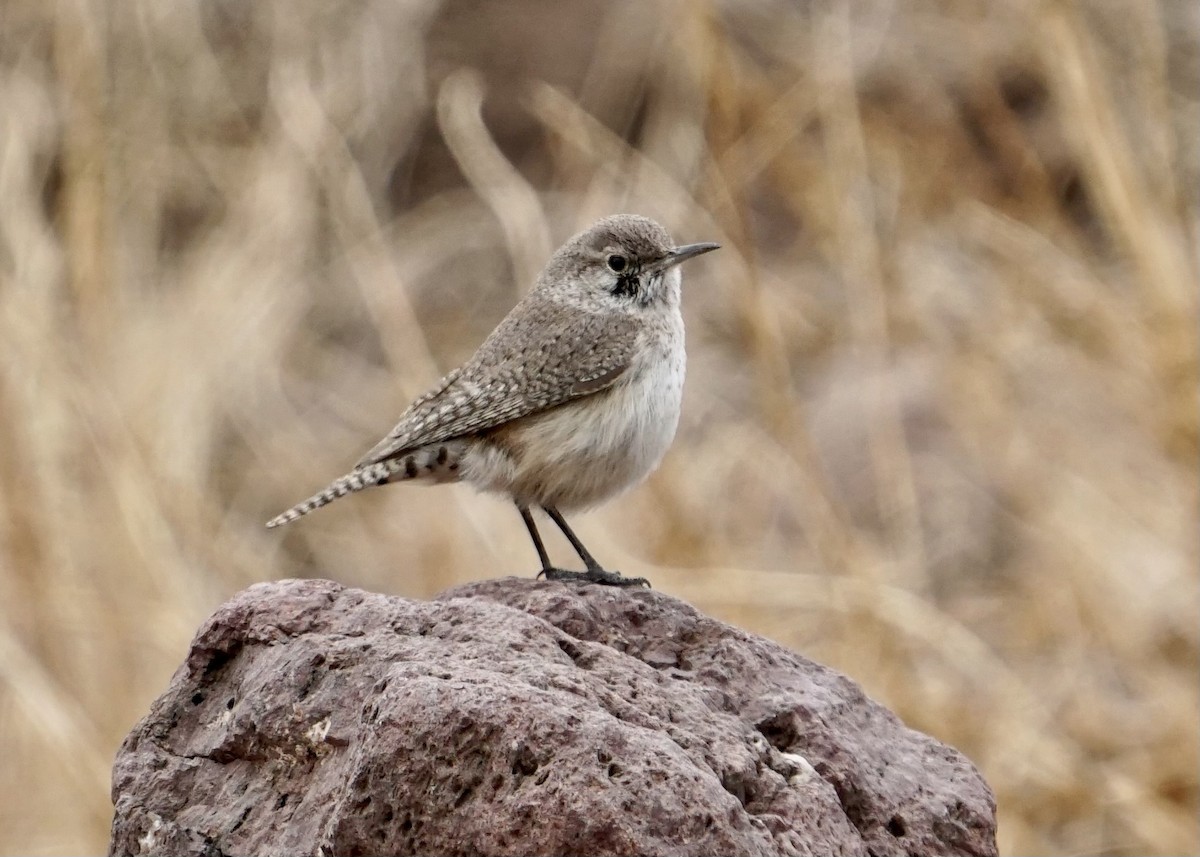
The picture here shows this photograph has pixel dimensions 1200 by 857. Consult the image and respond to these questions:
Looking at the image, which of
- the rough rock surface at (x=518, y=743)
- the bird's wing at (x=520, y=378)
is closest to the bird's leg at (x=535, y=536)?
the bird's wing at (x=520, y=378)

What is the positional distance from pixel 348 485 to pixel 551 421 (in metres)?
0.57

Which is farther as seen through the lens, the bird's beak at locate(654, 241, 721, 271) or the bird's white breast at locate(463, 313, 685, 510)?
the bird's beak at locate(654, 241, 721, 271)

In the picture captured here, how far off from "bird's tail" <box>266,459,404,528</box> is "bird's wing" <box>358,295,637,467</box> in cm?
3

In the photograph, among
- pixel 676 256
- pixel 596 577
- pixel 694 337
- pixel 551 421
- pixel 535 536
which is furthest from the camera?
pixel 694 337

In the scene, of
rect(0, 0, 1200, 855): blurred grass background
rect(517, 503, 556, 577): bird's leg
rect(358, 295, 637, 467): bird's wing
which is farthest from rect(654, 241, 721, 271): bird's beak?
rect(517, 503, 556, 577): bird's leg

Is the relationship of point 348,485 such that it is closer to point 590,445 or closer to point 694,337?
point 590,445

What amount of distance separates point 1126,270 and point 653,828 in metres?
8.91

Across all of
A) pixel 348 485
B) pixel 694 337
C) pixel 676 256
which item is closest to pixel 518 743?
pixel 348 485

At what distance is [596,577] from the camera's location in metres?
4.39

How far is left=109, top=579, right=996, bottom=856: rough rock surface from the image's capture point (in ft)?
9.08

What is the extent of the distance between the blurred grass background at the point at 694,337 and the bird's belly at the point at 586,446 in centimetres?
120

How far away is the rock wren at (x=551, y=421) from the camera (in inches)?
185

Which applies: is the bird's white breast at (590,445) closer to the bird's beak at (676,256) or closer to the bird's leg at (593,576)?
the bird's leg at (593,576)

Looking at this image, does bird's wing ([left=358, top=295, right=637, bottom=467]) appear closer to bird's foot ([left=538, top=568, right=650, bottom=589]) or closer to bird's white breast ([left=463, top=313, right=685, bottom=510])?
bird's white breast ([left=463, top=313, right=685, bottom=510])
